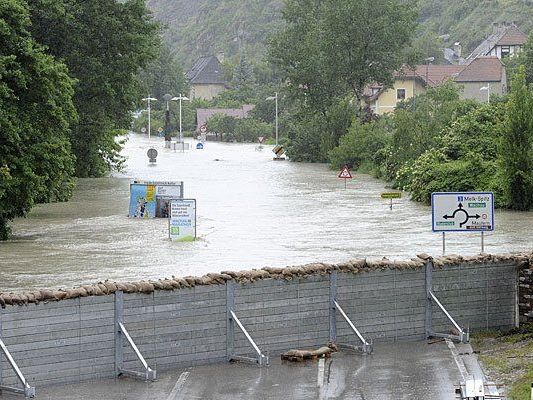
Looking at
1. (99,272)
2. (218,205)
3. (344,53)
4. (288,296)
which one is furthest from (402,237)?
(344,53)

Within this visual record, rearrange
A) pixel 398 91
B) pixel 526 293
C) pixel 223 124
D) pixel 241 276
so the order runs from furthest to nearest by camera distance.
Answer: pixel 223 124 → pixel 398 91 → pixel 526 293 → pixel 241 276

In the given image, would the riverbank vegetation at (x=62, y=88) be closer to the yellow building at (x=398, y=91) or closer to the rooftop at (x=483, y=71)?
the yellow building at (x=398, y=91)

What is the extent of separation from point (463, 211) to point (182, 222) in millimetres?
13727

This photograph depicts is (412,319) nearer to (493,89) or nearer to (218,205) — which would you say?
(218,205)

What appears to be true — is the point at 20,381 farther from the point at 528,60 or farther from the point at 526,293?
the point at 528,60

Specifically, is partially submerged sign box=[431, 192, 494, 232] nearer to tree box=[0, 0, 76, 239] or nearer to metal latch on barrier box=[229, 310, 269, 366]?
metal latch on barrier box=[229, 310, 269, 366]

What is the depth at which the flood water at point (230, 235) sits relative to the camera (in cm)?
3459

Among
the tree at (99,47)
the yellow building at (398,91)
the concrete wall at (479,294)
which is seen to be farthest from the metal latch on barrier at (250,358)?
the yellow building at (398,91)

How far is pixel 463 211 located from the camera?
1129 inches

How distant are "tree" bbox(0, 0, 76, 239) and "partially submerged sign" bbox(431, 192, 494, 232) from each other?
14411 mm

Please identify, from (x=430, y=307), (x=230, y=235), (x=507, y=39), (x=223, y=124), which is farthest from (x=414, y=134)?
(x=507, y=39)

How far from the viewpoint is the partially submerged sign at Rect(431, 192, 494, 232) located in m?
28.6

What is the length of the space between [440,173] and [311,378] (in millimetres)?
37199

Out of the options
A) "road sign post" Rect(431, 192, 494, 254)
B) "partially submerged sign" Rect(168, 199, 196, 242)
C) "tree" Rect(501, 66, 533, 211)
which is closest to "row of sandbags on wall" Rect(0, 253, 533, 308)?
"road sign post" Rect(431, 192, 494, 254)
